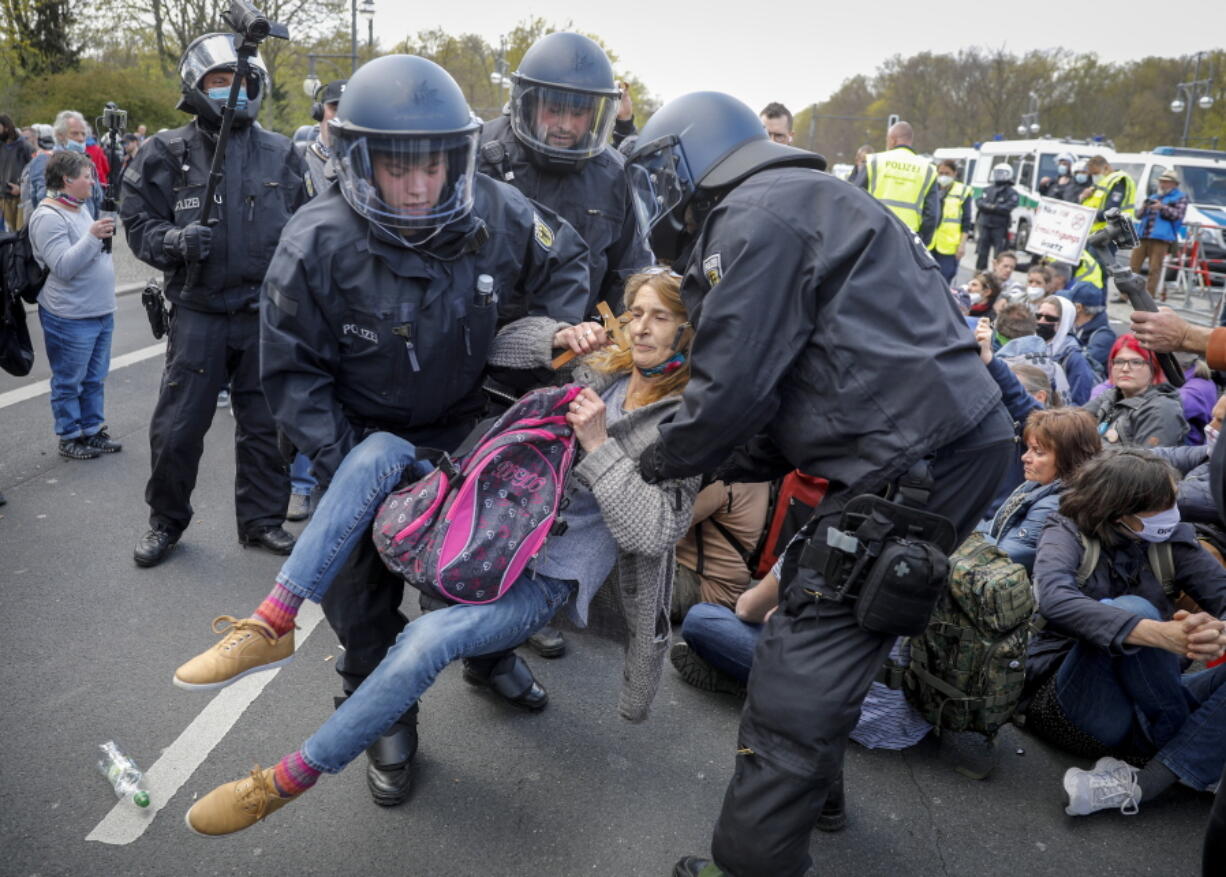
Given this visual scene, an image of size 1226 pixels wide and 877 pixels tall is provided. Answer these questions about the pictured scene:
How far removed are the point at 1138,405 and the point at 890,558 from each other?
10.7 feet

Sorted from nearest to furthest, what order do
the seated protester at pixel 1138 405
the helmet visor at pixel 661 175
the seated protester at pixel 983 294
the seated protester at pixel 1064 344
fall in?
the helmet visor at pixel 661 175 < the seated protester at pixel 1138 405 < the seated protester at pixel 1064 344 < the seated protester at pixel 983 294

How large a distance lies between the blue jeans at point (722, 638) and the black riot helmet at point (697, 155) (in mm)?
1414

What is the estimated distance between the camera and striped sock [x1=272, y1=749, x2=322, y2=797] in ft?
7.36

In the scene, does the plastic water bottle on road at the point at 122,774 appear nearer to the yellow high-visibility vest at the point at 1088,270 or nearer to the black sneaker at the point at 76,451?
the black sneaker at the point at 76,451

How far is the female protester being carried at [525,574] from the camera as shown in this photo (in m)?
2.26

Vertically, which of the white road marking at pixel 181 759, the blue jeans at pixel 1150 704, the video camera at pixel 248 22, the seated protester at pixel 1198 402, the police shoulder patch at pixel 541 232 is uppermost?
the video camera at pixel 248 22

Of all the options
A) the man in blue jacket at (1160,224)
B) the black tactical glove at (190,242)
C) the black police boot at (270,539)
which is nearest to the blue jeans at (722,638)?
the black police boot at (270,539)

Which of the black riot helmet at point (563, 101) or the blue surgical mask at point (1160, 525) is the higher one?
the black riot helmet at point (563, 101)

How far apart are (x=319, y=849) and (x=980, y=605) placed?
1.98m

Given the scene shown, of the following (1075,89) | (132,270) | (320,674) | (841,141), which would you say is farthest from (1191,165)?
(841,141)

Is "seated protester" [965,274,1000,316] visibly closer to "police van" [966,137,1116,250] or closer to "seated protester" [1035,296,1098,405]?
"seated protester" [1035,296,1098,405]

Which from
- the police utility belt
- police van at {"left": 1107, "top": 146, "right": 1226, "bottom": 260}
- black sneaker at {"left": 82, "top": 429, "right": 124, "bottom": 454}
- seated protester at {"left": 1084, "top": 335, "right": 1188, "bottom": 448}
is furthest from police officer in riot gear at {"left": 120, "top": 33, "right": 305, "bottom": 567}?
police van at {"left": 1107, "top": 146, "right": 1226, "bottom": 260}

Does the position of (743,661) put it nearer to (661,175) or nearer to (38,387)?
(661,175)

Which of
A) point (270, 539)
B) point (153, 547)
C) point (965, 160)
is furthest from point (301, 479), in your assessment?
point (965, 160)
